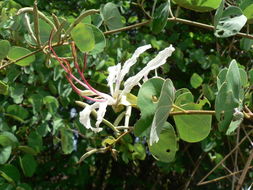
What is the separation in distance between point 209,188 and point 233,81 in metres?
1.56

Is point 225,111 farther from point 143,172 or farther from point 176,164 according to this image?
point 143,172

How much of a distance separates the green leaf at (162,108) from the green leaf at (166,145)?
1.9 inches

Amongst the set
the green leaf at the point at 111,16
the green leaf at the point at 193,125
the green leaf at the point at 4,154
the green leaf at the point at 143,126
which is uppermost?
the green leaf at the point at 143,126

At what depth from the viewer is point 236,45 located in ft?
5.87

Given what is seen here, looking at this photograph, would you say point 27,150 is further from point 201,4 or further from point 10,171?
point 201,4

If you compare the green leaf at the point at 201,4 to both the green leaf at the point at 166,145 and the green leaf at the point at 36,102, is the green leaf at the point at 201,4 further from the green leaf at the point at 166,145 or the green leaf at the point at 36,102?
the green leaf at the point at 36,102

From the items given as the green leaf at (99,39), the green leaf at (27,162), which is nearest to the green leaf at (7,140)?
the green leaf at (27,162)

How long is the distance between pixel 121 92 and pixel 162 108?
0.28ft

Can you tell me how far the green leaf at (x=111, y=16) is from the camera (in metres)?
1.00

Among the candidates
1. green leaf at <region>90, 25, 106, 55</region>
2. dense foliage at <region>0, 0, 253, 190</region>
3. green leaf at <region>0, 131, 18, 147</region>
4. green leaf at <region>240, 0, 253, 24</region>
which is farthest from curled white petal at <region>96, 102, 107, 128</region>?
green leaf at <region>0, 131, 18, 147</region>

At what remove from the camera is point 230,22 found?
818mm

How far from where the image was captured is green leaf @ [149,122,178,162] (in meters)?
0.59

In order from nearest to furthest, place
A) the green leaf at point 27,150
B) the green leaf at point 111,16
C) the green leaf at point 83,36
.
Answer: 1. the green leaf at point 83,36
2. the green leaf at point 111,16
3. the green leaf at point 27,150

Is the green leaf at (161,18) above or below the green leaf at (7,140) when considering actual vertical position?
above
